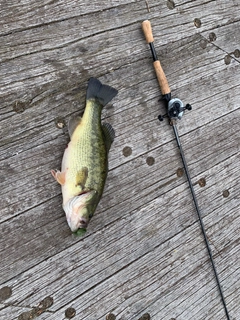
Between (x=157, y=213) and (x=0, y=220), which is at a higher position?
(x=0, y=220)

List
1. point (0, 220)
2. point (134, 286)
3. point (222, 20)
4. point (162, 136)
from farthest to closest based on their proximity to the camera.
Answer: point (222, 20) → point (162, 136) → point (134, 286) → point (0, 220)

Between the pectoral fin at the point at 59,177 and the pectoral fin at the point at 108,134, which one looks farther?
the pectoral fin at the point at 108,134

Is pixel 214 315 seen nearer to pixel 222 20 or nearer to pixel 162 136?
pixel 162 136

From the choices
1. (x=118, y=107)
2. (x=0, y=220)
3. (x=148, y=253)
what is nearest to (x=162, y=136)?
(x=118, y=107)

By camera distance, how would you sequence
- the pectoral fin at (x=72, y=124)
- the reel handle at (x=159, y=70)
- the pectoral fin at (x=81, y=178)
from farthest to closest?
1. the reel handle at (x=159, y=70)
2. the pectoral fin at (x=72, y=124)
3. the pectoral fin at (x=81, y=178)

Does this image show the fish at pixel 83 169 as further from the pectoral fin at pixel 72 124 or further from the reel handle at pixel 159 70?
the reel handle at pixel 159 70

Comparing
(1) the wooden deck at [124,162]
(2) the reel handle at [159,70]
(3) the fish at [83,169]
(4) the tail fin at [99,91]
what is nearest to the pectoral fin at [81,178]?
(3) the fish at [83,169]
